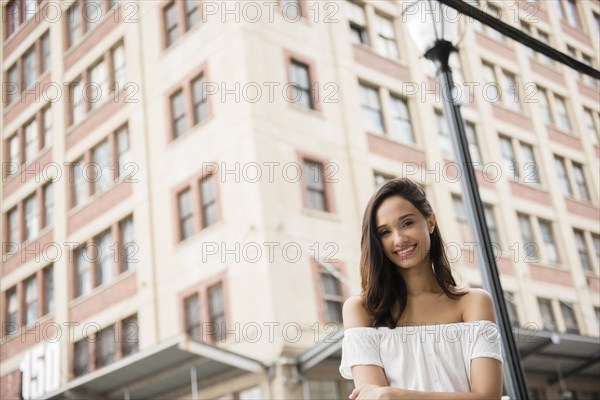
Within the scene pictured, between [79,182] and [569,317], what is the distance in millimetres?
9554

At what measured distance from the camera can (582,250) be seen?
1511cm

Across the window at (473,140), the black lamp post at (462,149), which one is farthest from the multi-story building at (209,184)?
the black lamp post at (462,149)

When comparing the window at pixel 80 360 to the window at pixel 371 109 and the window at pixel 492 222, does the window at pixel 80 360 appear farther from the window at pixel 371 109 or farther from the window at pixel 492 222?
the window at pixel 492 222

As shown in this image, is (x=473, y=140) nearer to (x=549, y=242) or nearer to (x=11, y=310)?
(x=549, y=242)

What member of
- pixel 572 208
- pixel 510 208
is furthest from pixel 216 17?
pixel 572 208

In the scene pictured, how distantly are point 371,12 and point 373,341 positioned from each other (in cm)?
1332

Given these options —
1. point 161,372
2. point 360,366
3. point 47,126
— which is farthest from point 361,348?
point 47,126

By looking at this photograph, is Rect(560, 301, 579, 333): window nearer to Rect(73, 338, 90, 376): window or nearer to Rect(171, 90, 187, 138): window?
Rect(171, 90, 187, 138): window

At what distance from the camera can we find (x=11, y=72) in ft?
38.4

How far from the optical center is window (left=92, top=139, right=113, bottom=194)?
12.5 meters

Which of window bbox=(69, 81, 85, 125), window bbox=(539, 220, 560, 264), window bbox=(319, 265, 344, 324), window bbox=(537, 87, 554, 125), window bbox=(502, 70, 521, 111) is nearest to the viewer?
window bbox=(319, 265, 344, 324)

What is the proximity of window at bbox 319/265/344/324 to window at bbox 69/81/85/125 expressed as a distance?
15.3 ft

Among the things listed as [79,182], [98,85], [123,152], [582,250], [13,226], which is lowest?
[582,250]

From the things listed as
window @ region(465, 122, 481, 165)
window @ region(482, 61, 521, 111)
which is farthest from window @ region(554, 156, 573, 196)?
window @ region(465, 122, 481, 165)
